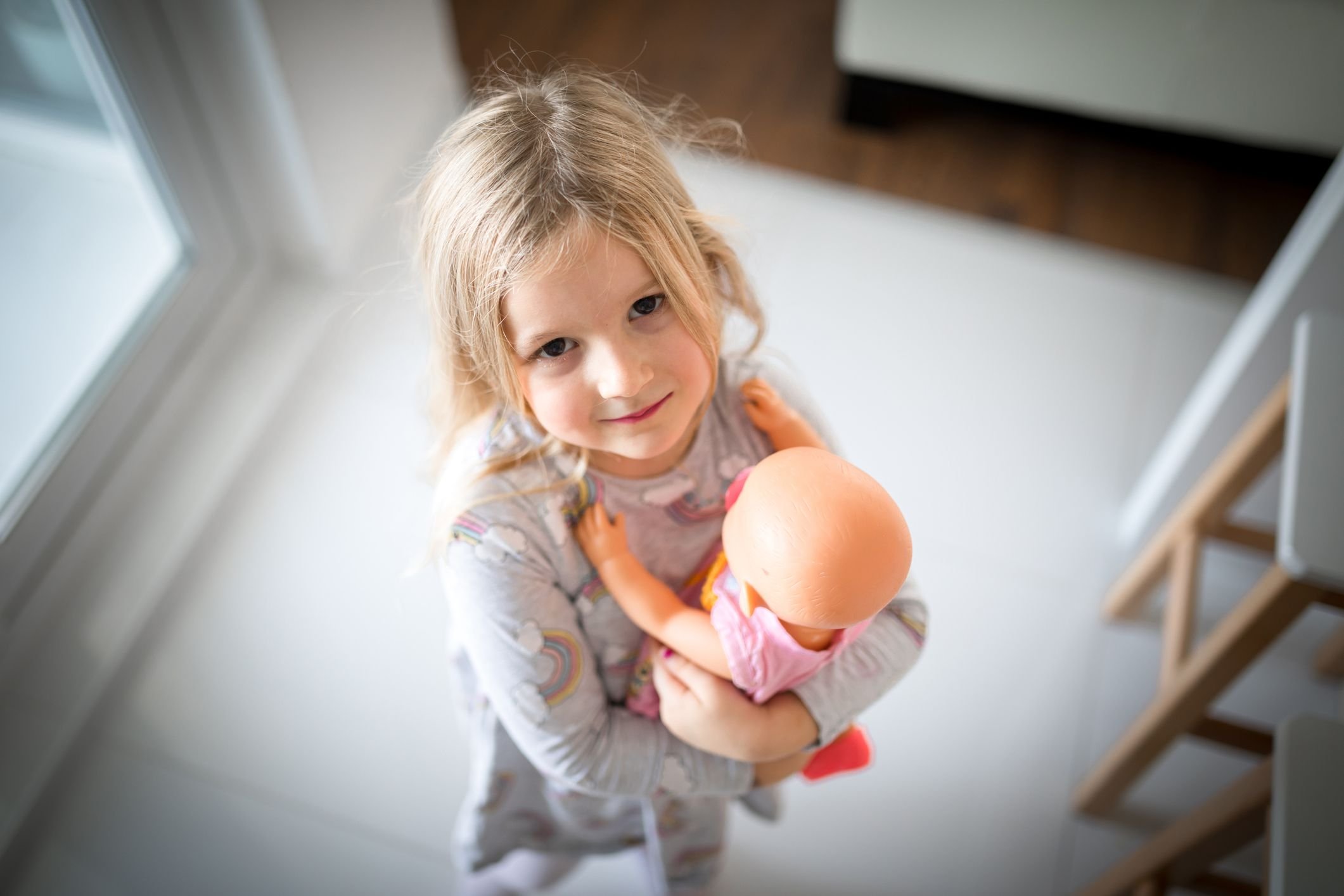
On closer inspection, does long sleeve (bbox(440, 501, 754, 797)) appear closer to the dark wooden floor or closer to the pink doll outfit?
the pink doll outfit

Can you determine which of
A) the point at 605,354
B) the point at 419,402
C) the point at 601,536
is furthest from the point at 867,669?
the point at 419,402

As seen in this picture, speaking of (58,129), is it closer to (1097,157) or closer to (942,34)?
(942,34)

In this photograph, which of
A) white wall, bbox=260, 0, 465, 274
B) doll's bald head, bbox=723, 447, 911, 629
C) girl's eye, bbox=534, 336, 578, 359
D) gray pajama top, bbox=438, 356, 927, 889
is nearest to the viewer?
doll's bald head, bbox=723, 447, 911, 629

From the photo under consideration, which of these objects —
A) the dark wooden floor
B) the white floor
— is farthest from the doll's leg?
the dark wooden floor

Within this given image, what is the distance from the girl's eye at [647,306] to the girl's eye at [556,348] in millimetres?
44

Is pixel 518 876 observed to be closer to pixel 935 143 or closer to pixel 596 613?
pixel 596 613

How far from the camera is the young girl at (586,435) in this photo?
620 millimetres

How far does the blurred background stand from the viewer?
1.32 meters

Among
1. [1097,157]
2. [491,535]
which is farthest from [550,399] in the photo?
[1097,157]

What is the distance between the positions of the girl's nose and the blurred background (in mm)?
486

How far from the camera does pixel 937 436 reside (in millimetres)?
1655

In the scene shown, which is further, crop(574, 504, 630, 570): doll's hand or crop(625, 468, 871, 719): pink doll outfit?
crop(574, 504, 630, 570): doll's hand

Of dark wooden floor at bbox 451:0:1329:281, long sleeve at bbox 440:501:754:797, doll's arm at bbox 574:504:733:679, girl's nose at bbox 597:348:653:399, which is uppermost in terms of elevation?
dark wooden floor at bbox 451:0:1329:281

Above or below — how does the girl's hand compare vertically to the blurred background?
below
